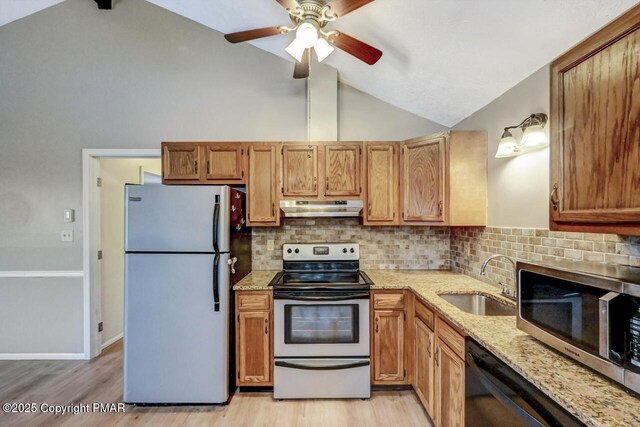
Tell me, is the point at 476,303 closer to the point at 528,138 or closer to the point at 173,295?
the point at 528,138

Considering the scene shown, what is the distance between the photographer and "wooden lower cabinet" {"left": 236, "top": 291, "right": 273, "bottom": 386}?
237 centimetres

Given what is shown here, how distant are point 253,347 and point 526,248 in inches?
83.4

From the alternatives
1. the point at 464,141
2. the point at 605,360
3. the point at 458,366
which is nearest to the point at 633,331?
the point at 605,360

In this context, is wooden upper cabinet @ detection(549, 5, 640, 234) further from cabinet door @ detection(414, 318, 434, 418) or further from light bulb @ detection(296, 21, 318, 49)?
light bulb @ detection(296, 21, 318, 49)

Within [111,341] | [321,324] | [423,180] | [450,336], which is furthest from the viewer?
[111,341]

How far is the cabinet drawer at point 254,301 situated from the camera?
2.37m

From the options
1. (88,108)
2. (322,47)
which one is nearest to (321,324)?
(322,47)

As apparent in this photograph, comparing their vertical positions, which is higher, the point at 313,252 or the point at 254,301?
the point at 313,252

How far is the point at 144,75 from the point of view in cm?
302

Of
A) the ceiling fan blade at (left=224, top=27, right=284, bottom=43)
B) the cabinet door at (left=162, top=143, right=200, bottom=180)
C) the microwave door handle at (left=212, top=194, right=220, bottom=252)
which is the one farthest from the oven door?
the ceiling fan blade at (left=224, top=27, right=284, bottom=43)

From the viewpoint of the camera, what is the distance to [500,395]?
1159 mm

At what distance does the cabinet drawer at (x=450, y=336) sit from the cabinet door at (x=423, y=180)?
3.14 ft

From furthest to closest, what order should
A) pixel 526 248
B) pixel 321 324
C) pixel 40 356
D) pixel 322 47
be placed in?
1. pixel 40 356
2. pixel 321 324
3. pixel 526 248
4. pixel 322 47

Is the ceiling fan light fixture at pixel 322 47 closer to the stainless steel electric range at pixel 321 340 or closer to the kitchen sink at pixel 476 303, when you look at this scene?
the stainless steel electric range at pixel 321 340
